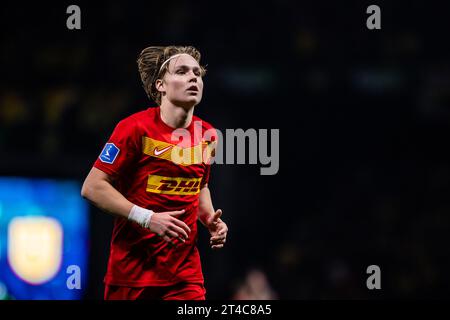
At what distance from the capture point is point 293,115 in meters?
12.3

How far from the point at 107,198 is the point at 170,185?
380 mm

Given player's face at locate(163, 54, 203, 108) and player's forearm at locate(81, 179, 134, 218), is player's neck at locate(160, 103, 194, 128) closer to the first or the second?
player's face at locate(163, 54, 203, 108)

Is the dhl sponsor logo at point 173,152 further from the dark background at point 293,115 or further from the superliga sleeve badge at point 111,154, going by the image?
the dark background at point 293,115

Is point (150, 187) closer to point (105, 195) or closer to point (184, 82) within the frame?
point (105, 195)

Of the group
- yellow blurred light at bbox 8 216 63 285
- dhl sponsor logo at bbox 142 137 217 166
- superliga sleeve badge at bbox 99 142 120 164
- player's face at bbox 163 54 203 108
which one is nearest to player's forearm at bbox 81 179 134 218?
superliga sleeve badge at bbox 99 142 120 164

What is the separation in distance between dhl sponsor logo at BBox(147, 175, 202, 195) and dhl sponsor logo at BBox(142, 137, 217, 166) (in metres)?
0.10

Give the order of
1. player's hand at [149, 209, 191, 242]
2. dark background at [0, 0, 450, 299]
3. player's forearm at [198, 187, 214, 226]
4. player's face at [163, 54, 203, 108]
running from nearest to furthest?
player's hand at [149, 209, 191, 242] → player's face at [163, 54, 203, 108] → player's forearm at [198, 187, 214, 226] → dark background at [0, 0, 450, 299]

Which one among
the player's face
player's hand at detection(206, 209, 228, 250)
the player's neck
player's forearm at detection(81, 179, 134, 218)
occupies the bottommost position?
player's hand at detection(206, 209, 228, 250)

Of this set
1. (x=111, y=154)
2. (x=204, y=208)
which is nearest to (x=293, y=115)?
(x=204, y=208)

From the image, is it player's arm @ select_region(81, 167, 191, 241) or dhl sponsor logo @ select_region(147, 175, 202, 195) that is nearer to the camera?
player's arm @ select_region(81, 167, 191, 241)

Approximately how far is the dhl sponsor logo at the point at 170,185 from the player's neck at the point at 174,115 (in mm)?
326

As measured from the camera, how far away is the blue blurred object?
9.82m

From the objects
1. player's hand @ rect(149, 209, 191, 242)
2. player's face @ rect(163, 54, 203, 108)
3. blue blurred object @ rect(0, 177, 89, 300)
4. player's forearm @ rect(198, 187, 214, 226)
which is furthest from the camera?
blue blurred object @ rect(0, 177, 89, 300)

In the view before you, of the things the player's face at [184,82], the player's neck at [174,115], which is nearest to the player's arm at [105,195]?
the player's neck at [174,115]
